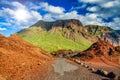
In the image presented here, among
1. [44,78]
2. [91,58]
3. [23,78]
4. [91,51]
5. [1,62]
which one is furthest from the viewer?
[91,51]

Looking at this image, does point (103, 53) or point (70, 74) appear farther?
point (103, 53)

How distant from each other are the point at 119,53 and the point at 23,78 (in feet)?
261

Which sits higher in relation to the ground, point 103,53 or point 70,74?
point 70,74

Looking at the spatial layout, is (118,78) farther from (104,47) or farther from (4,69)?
(104,47)

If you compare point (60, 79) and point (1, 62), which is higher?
point (1, 62)

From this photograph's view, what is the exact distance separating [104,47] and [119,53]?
9436 mm

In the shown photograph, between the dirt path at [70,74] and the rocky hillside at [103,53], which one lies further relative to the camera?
the rocky hillside at [103,53]

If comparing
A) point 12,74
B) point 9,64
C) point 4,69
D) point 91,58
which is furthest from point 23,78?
point 91,58

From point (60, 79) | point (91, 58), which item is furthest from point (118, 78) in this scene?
point (91, 58)

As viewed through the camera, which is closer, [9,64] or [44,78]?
[44,78]

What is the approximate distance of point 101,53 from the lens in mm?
104188

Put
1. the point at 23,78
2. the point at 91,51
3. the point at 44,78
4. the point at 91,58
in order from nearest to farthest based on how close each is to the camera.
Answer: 1. the point at 23,78
2. the point at 44,78
3. the point at 91,58
4. the point at 91,51

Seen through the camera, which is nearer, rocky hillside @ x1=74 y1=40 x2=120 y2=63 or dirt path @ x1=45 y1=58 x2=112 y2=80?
dirt path @ x1=45 y1=58 x2=112 y2=80

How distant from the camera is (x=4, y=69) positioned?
37812 millimetres
